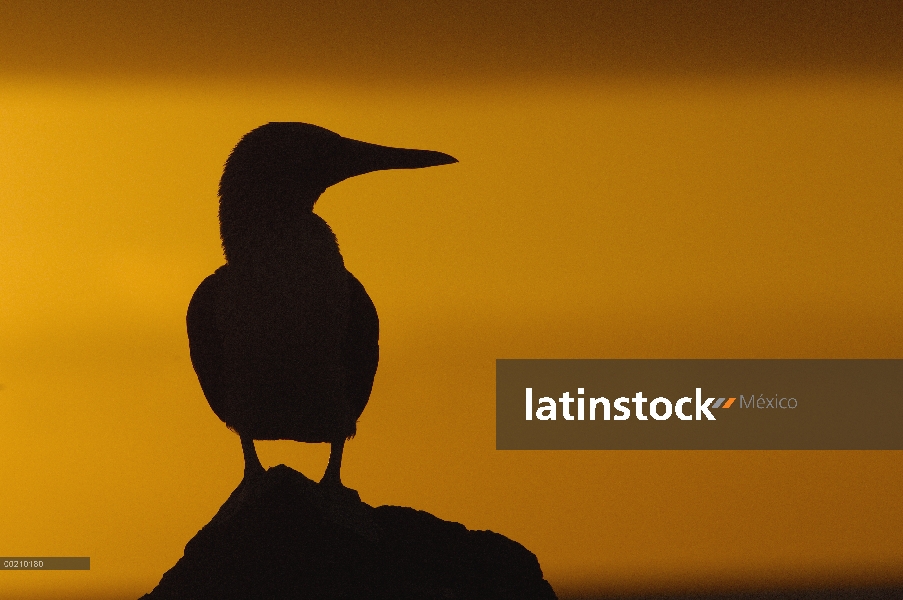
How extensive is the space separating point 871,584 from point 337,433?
1370 millimetres

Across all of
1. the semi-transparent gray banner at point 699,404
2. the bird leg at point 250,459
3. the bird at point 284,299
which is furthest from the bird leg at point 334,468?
the semi-transparent gray banner at point 699,404

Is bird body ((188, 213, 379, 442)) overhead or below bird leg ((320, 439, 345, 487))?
overhead

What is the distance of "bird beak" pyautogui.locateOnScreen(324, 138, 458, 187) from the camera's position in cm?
148

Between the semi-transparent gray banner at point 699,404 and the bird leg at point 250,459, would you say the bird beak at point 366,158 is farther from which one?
the semi-transparent gray banner at point 699,404

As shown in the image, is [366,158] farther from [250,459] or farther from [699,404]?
[699,404]

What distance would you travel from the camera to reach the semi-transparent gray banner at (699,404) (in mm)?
2088

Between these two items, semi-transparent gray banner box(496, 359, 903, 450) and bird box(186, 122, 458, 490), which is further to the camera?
semi-transparent gray banner box(496, 359, 903, 450)

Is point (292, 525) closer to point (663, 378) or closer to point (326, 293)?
point (326, 293)

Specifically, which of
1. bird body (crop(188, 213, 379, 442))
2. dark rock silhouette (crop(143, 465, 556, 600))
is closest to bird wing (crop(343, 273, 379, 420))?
bird body (crop(188, 213, 379, 442))

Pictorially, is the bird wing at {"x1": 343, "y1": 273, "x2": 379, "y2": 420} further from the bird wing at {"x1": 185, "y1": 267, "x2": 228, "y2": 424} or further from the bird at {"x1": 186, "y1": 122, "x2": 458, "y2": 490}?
the bird wing at {"x1": 185, "y1": 267, "x2": 228, "y2": 424}

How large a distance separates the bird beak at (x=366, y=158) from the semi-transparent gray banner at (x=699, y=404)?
0.68 metres
